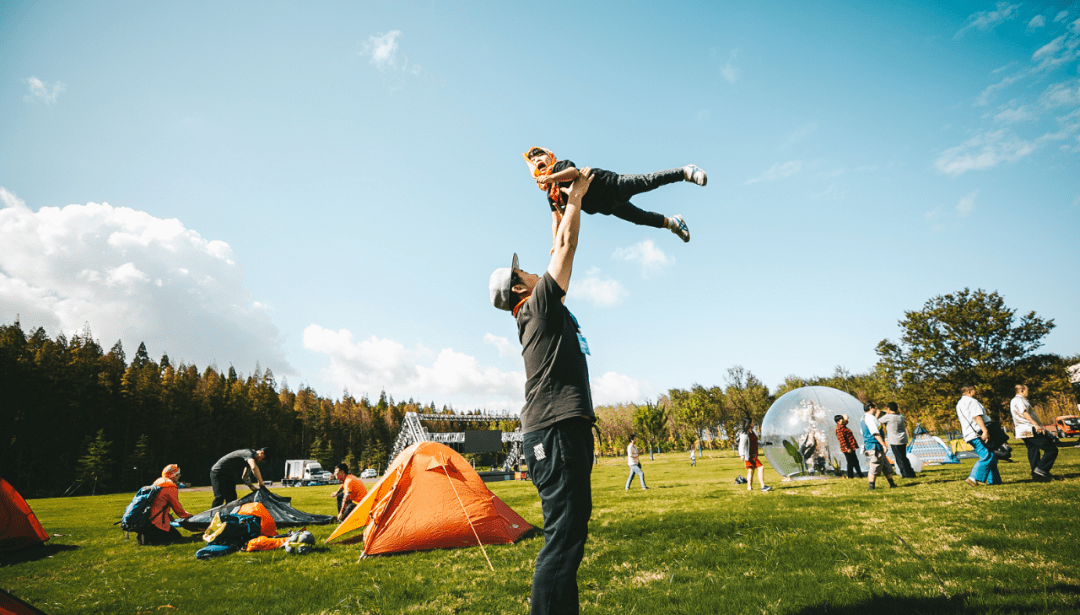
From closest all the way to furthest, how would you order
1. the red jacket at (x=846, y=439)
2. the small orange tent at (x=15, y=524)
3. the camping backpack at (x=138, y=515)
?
the small orange tent at (x=15, y=524), the camping backpack at (x=138, y=515), the red jacket at (x=846, y=439)

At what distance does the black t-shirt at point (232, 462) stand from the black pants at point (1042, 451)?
16.8 meters

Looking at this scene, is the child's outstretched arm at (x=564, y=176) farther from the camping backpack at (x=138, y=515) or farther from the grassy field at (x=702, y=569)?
the camping backpack at (x=138, y=515)

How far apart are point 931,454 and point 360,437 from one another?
306 feet

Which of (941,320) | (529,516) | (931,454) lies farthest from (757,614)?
(941,320)

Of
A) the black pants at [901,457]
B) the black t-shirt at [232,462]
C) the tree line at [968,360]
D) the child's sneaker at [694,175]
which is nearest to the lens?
the child's sneaker at [694,175]

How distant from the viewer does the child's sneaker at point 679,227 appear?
14.7ft

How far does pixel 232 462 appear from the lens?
10.6 m

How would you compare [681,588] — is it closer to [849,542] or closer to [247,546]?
[849,542]

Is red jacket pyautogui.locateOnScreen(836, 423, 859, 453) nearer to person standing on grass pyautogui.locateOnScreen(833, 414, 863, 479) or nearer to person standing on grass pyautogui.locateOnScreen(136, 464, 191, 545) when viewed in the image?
person standing on grass pyautogui.locateOnScreen(833, 414, 863, 479)

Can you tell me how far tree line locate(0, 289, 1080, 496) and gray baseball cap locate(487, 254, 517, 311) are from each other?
1185 inches

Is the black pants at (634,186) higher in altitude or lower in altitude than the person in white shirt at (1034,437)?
higher

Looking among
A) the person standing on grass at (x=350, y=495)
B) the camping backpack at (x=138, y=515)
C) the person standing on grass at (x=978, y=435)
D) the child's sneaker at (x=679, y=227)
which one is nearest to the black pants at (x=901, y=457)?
the person standing on grass at (x=978, y=435)

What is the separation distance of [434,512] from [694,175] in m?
6.28

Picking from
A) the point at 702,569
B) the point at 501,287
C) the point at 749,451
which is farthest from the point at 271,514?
the point at 749,451
